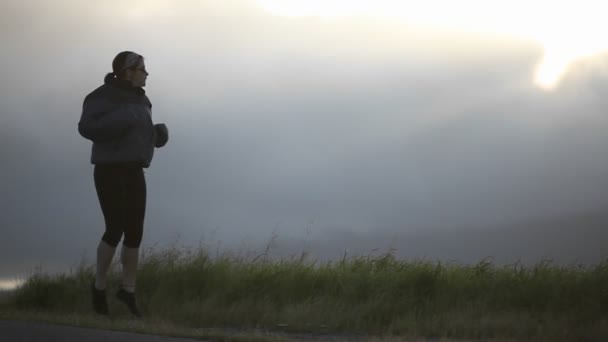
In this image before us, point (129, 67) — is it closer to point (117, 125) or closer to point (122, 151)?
point (117, 125)

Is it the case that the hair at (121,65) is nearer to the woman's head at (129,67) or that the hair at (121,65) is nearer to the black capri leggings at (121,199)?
the woman's head at (129,67)

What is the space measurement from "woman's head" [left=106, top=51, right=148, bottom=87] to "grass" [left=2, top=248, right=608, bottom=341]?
7.92ft

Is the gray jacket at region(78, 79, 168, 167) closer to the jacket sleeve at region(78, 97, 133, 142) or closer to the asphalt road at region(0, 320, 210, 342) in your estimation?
the jacket sleeve at region(78, 97, 133, 142)

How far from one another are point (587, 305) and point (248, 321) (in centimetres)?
430

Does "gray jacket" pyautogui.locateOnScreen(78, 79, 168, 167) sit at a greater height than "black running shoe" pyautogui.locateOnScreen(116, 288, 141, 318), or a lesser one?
greater

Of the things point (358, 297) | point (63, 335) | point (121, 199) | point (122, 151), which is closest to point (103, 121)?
point (122, 151)

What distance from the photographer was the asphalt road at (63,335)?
456cm

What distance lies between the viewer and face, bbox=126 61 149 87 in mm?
6398

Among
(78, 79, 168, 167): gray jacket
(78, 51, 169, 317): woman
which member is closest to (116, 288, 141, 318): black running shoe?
(78, 51, 169, 317): woman

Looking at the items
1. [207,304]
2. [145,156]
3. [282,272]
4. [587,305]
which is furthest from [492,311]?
[145,156]

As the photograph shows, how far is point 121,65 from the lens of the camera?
6391 mm

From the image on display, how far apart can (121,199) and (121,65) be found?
3.82 ft

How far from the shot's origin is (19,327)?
5.00 metres

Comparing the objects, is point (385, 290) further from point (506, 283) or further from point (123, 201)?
point (123, 201)
